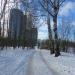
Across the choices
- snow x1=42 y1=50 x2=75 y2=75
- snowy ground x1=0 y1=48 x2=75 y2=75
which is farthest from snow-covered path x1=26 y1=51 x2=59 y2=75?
snow x1=42 y1=50 x2=75 y2=75

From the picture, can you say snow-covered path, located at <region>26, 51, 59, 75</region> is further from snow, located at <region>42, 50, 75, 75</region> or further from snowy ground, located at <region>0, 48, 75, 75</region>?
snow, located at <region>42, 50, 75, 75</region>

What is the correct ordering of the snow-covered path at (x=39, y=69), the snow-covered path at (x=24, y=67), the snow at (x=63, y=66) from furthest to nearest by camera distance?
the snow at (x=63, y=66) → the snow-covered path at (x=39, y=69) → the snow-covered path at (x=24, y=67)

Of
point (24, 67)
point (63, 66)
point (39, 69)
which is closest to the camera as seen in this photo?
point (39, 69)

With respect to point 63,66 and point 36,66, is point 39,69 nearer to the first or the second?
point 36,66

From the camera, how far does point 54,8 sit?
3155 cm

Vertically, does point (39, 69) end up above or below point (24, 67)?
above

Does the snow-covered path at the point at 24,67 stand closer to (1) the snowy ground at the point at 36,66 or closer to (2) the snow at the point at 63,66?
(1) the snowy ground at the point at 36,66

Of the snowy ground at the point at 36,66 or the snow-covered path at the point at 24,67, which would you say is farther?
the snowy ground at the point at 36,66

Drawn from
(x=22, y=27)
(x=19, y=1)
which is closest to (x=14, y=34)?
(x=22, y=27)

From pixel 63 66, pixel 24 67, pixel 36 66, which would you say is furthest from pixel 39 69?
pixel 63 66

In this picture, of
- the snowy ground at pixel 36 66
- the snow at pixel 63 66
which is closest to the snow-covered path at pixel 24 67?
the snowy ground at pixel 36 66

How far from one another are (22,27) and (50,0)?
59.4 m

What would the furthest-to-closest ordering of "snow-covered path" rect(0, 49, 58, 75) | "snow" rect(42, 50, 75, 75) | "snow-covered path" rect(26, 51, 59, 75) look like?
1. "snow" rect(42, 50, 75, 75)
2. "snow-covered path" rect(26, 51, 59, 75)
3. "snow-covered path" rect(0, 49, 58, 75)

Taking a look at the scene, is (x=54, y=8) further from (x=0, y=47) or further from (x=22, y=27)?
(x=22, y=27)
